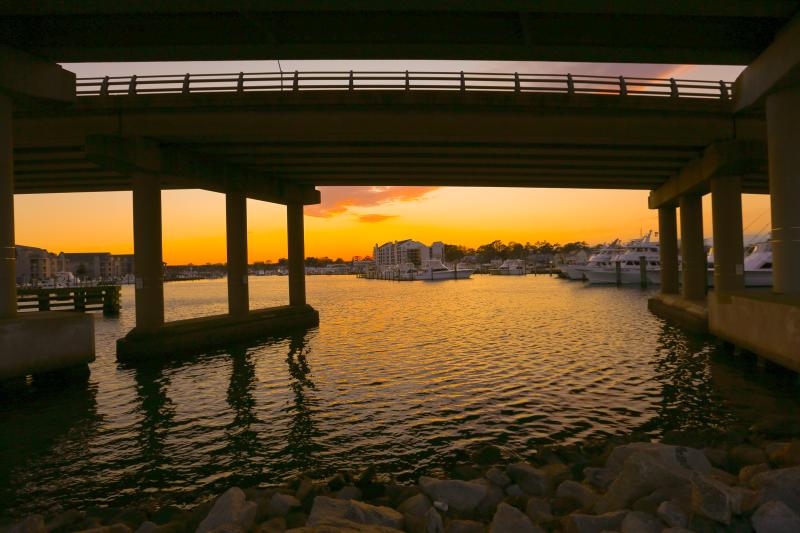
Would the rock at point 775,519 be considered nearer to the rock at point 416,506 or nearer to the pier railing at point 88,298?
the rock at point 416,506

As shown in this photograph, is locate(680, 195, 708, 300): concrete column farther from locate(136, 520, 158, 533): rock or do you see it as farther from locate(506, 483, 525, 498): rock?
locate(136, 520, 158, 533): rock

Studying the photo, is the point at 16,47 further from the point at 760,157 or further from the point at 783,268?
the point at 760,157

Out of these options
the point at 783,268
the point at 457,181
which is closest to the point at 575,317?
the point at 457,181

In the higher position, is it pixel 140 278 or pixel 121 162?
pixel 121 162

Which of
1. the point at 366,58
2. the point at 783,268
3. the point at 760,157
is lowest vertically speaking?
the point at 783,268

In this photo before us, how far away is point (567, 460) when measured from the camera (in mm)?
8320

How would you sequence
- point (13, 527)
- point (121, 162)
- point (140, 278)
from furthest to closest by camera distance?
point (140, 278), point (121, 162), point (13, 527)

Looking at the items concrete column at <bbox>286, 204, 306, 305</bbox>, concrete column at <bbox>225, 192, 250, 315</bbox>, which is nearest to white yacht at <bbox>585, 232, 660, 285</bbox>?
concrete column at <bbox>286, 204, 306, 305</bbox>

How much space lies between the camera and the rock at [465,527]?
550cm

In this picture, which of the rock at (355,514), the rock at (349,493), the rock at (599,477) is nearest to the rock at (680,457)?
the rock at (599,477)

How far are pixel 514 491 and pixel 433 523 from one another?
173 centimetres

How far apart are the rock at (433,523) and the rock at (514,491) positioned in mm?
1486

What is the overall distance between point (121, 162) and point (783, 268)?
2508 cm

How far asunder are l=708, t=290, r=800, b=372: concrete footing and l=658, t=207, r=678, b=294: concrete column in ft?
53.9
